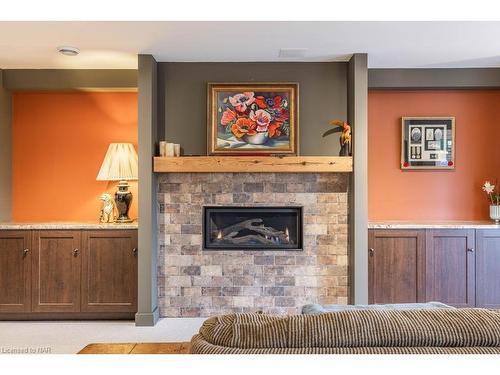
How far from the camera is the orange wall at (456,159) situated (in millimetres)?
4395

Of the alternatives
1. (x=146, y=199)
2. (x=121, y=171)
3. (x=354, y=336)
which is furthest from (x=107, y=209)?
(x=354, y=336)

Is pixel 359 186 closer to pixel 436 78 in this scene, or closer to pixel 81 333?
pixel 436 78

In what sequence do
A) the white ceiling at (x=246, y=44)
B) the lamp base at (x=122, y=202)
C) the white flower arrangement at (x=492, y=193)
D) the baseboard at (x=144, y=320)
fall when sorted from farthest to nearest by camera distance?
the white flower arrangement at (x=492, y=193) → the lamp base at (x=122, y=202) → the baseboard at (x=144, y=320) → the white ceiling at (x=246, y=44)

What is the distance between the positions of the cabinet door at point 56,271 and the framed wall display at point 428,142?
11.4 ft

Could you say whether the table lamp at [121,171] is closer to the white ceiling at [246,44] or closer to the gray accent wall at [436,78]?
the white ceiling at [246,44]

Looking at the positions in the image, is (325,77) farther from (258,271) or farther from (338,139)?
(258,271)

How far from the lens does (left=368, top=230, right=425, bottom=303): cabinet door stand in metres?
3.86

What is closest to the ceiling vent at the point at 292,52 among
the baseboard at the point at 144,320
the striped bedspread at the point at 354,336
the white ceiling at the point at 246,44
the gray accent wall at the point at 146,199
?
the white ceiling at the point at 246,44

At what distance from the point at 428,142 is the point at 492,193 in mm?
870

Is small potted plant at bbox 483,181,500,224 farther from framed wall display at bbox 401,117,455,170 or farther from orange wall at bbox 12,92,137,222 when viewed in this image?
orange wall at bbox 12,92,137,222

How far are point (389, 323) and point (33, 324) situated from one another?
12.3ft

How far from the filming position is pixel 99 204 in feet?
14.6

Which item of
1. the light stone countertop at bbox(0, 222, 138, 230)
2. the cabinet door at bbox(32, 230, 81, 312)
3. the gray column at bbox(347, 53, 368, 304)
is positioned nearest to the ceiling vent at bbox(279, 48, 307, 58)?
the gray column at bbox(347, 53, 368, 304)

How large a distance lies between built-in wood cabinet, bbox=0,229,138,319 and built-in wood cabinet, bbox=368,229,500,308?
2321 mm
